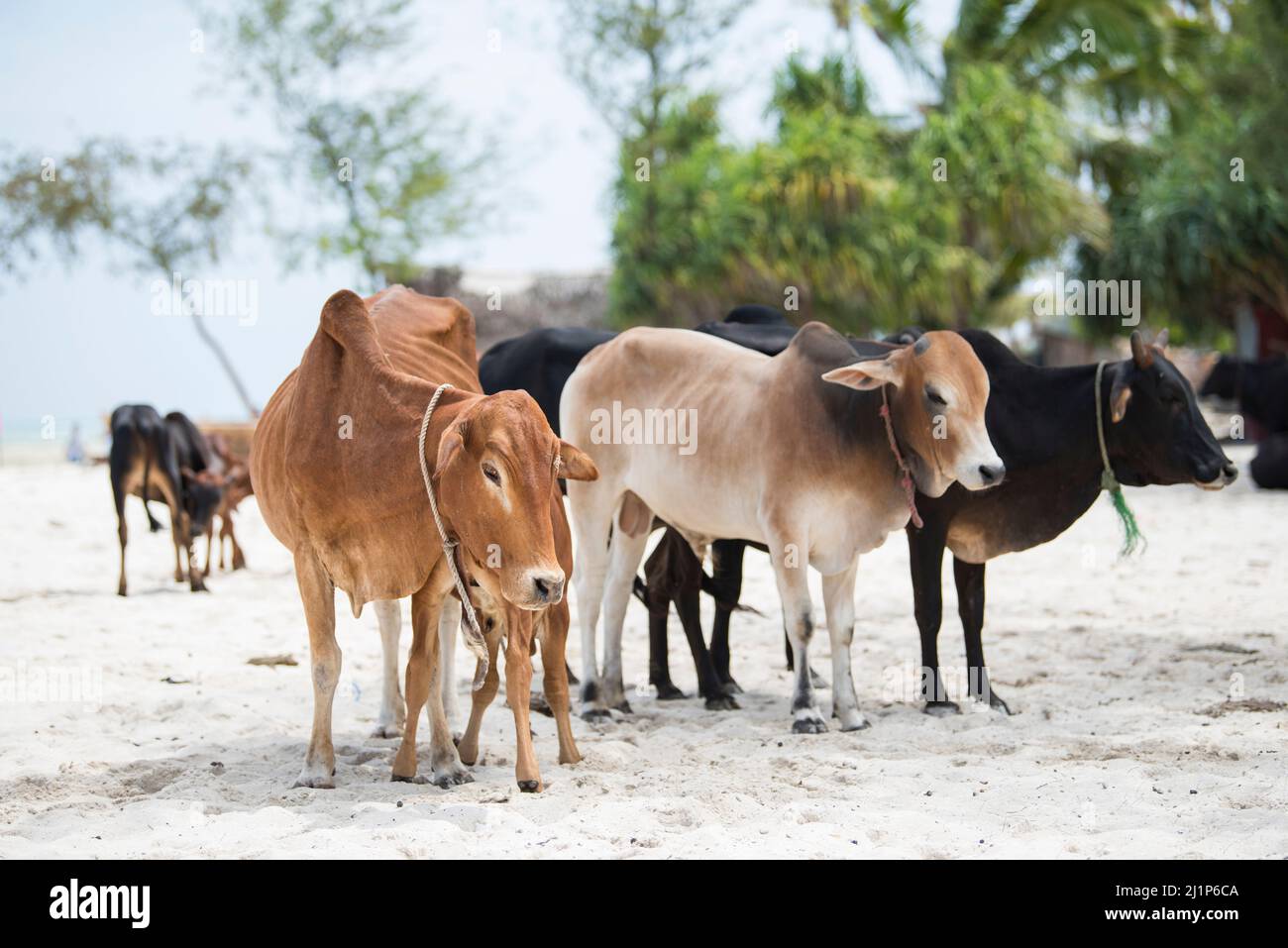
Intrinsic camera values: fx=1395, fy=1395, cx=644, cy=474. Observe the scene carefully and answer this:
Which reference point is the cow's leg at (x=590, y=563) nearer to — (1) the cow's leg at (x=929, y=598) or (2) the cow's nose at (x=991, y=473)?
(1) the cow's leg at (x=929, y=598)

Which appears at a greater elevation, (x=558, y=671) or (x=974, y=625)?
(x=558, y=671)

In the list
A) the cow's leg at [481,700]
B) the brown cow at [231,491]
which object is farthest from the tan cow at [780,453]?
the brown cow at [231,491]

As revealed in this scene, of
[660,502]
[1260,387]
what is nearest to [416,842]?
[660,502]

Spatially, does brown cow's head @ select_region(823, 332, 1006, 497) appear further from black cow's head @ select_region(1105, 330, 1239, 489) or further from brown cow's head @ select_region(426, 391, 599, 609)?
brown cow's head @ select_region(426, 391, 599, 609)

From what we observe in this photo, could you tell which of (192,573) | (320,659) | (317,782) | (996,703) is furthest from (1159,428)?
(192,573)

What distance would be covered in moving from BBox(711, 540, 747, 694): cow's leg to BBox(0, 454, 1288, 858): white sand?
215 millimetres

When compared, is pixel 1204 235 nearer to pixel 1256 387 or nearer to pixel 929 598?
pixel 1256 387

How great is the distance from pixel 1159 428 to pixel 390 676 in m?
3.76

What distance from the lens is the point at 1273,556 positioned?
11.1 meters

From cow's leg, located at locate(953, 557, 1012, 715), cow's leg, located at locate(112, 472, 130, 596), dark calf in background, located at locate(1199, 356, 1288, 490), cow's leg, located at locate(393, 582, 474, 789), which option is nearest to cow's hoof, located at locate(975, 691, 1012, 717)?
cow's leg, located at locate(953, 557, 1012, 715)

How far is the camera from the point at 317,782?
5.06 meters

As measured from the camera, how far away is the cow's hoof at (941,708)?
21.1 ft

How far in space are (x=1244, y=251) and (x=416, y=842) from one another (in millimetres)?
24655

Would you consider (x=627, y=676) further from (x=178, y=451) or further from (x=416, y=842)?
(x=178, y=451)
